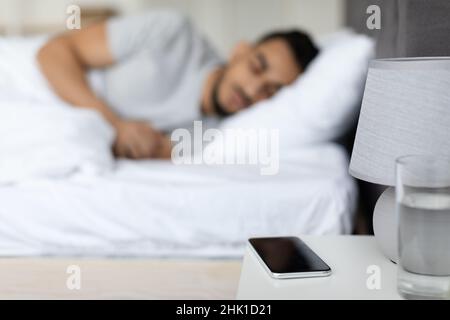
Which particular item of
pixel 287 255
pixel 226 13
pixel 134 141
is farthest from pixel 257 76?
pixel 226 13

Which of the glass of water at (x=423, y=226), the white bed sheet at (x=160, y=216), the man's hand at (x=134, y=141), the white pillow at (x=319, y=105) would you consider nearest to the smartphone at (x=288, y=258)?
the glass of water at (x=423, y=226)

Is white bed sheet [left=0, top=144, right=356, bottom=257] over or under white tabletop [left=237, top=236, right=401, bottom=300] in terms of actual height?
under

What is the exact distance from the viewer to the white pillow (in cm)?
140

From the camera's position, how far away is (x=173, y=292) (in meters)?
0.99

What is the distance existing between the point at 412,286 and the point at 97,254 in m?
0.76

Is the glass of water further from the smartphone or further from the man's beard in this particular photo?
the man's beard

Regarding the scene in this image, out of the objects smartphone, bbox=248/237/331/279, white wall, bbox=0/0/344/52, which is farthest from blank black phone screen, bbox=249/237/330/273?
white wall, bbox=0/0/344/52

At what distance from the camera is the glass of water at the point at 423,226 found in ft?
2.04

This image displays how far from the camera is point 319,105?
4.68 ft

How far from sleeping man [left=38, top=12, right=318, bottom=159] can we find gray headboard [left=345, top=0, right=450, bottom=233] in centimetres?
37

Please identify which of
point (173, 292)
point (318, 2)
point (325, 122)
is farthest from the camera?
point (318, 2)

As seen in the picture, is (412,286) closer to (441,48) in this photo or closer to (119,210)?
(441,48)

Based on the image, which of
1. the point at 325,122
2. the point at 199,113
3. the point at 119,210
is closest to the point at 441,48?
the point at 325,122

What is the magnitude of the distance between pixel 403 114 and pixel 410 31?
359 mm
